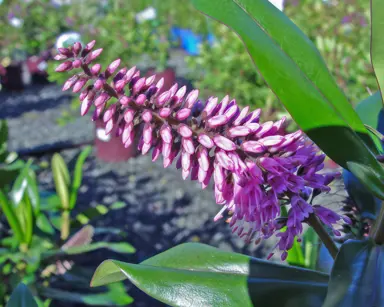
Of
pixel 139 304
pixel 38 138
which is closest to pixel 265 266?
pixel 139 304

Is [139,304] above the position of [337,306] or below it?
below

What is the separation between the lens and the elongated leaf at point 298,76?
1.85 feet

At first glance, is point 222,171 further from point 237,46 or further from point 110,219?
point 237,46

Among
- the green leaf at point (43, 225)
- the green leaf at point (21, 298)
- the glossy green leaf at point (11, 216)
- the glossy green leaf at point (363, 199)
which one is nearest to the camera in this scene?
the glossy green leaf at point (363, 199)

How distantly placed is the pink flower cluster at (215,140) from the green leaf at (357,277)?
0.08m

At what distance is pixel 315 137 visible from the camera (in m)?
0.57

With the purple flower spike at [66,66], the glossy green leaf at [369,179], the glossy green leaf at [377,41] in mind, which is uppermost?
the glossy green leaf at [377,41]

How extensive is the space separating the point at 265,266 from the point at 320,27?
136 inches

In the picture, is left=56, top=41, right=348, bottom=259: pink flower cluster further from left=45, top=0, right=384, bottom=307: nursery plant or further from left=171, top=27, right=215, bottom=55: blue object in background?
left=171, top=27, right=215, bottom=55: blue object in background

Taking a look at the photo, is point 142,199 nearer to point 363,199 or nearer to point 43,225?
point 43,225

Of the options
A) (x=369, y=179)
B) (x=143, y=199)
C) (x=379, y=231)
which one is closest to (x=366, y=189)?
(x=379, y=231)

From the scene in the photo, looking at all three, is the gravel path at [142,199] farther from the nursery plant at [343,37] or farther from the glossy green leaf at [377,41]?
the glossy green leaf at [377,41]

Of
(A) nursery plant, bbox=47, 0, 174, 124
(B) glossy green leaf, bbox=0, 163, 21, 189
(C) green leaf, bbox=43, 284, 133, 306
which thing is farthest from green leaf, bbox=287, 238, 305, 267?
(A) nursery plant, bbox=47, 0, 174, 124

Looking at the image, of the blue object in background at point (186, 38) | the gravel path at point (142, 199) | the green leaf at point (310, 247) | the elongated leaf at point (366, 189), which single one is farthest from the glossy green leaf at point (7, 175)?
the blue object in background at point (186, 38)
